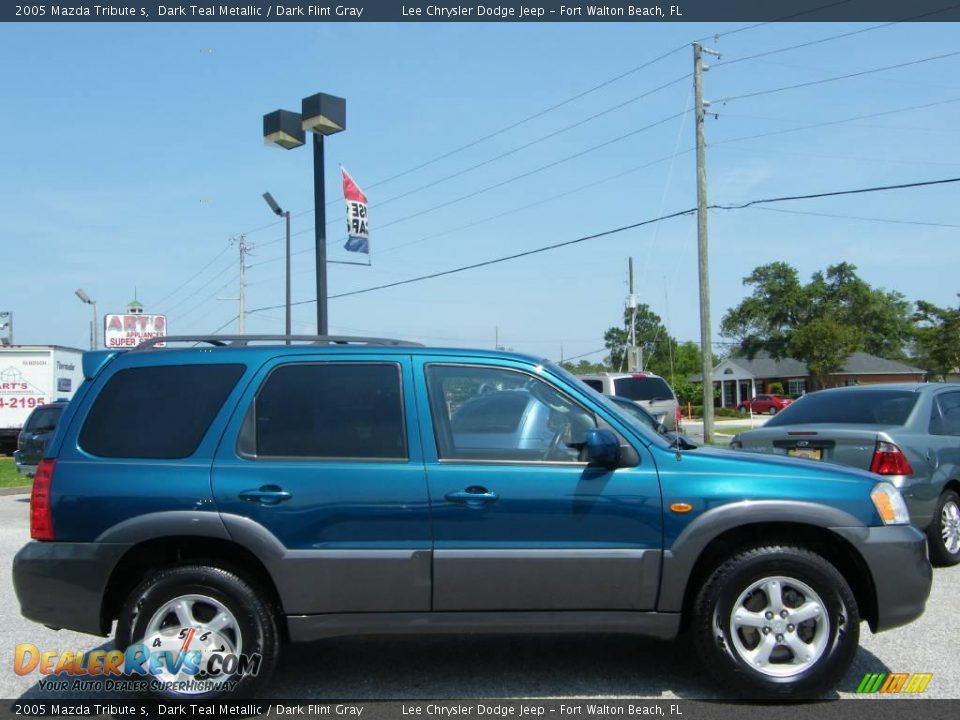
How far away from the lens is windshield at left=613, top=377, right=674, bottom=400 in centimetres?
1741

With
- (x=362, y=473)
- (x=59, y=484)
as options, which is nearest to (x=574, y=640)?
(x=362, y=473)

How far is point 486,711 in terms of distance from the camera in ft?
14.0

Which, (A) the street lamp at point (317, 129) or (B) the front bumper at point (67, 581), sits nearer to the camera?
(B) the front bumper at point (67, 581)

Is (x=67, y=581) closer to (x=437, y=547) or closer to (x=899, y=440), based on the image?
(x=437, y=547)

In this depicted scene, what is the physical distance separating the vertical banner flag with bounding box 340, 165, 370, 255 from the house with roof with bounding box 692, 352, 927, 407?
59.1 m

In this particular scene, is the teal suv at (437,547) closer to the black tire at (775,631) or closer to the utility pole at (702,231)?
the black tire at (775,631)

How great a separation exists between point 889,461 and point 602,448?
396 centimetres

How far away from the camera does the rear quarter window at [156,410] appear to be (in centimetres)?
444

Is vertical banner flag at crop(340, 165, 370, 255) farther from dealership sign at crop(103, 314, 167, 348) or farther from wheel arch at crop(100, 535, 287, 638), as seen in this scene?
dealership sign at crop(103, 314, 167, 348)

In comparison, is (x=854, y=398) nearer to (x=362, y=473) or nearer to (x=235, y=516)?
(x=362, y=473)

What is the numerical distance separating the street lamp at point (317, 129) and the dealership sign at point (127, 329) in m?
17.0

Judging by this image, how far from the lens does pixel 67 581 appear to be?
14.0 feet

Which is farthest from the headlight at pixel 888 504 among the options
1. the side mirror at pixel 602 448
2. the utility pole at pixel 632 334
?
the utility pole at pixel 632 334

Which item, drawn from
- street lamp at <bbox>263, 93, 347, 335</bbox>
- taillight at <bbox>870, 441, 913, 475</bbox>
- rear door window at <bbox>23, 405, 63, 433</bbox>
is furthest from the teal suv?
rear door window at <bbox>23, 405, 63, 433</bbox>
